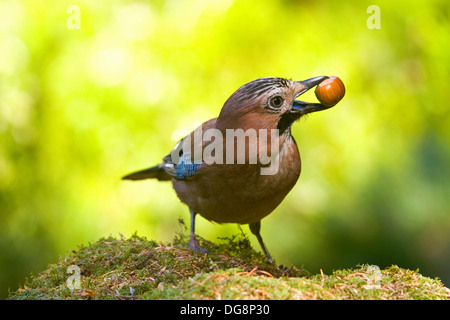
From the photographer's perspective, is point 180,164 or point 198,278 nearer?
point 198,278

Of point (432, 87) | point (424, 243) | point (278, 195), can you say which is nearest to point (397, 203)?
point (424, 243)

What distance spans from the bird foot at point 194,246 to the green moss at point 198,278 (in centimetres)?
7

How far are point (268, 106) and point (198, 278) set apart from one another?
57.1 inches

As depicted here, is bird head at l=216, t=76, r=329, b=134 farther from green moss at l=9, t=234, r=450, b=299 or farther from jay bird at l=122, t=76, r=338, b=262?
green moss at l=9, t=234, r=450, b=299

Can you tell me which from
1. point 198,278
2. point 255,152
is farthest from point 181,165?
point 198,278

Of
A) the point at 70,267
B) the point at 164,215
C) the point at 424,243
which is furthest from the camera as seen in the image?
the point at 164,215

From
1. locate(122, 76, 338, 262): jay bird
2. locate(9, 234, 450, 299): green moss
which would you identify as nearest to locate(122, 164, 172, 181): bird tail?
locate(9, 234, 450, 299): green moss

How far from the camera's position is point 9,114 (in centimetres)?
536

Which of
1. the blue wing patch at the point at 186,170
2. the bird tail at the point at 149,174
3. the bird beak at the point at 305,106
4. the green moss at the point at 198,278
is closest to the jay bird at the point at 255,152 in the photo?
the bird beak at the point at 305,106

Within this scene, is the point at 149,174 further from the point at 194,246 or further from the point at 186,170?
the point at 194,246

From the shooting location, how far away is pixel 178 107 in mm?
5219

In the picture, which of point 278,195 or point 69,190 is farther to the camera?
point 69,190
